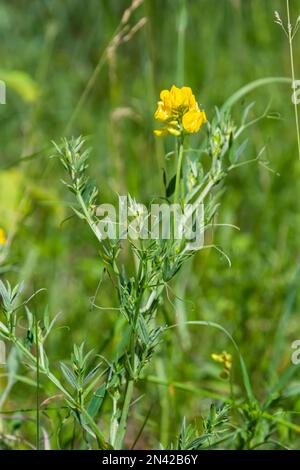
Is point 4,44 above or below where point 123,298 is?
above

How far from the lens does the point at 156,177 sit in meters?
2.66

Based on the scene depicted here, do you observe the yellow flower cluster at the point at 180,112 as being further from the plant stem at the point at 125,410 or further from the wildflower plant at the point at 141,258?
the plant stem at the point at 125,410

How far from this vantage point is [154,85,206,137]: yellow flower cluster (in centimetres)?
125

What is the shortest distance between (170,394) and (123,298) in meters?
0.49

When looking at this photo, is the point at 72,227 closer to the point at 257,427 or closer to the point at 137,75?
the point at 137,75

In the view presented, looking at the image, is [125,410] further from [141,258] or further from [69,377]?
[141,258]

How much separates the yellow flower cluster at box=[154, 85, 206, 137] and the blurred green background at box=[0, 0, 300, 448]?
0.25 meters

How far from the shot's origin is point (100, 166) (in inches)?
126

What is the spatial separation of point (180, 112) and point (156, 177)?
4.52 feet

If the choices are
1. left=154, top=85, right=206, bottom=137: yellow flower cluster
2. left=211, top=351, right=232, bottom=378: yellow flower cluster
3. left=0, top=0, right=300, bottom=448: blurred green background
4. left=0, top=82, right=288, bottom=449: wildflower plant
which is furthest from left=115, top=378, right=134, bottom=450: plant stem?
left=154, top=85, right=206, bottom=137: yellow flower cluster

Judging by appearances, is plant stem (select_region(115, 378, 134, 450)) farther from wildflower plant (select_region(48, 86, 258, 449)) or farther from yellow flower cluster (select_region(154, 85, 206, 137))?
yellow flower cluster (select_region(154, 85, 206, 137))

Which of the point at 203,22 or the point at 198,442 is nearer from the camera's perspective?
the point at 198,442
